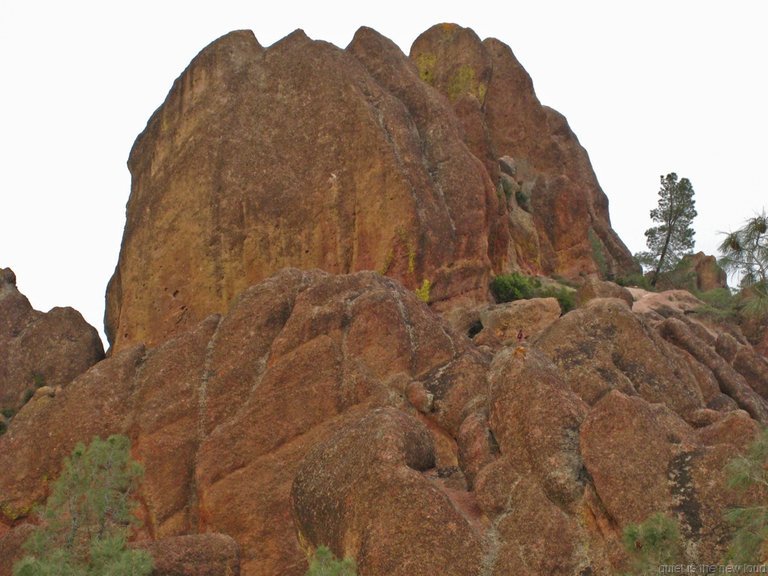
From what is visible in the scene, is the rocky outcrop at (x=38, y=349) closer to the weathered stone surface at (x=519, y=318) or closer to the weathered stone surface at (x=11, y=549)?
the weathered stone surface at (x=11, y=549)

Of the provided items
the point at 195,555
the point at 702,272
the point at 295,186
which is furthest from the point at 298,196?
the point at 702,272

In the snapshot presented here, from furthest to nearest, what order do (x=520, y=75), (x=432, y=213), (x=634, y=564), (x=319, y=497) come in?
(x=520, y=75) → (x=432, y=213) → (x=319, y=497) → (x=634, y=564)

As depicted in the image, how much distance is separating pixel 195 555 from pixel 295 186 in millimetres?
28743

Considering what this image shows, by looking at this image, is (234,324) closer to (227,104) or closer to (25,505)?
(25,505)

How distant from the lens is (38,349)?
158 ft

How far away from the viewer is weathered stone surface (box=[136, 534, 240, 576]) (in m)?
23.4

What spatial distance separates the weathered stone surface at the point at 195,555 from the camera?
23359 mm

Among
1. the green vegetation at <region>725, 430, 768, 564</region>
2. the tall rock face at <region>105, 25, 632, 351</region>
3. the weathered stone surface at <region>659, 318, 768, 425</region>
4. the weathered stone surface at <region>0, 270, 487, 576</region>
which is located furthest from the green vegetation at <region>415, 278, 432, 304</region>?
the green vegetation at <region>725, 430, 768, 564</region>

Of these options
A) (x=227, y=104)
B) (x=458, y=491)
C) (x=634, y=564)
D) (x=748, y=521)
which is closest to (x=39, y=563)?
(x=458, y=491)

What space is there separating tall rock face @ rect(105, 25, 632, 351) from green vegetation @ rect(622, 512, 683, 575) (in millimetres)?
29549

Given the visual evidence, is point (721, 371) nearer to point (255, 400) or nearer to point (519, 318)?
point (519, 318)

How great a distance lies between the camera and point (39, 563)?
1998 cm

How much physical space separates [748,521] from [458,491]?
6918 mm

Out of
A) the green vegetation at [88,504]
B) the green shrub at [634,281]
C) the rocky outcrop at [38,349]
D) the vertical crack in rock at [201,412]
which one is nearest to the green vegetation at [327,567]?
the green vegetation at [88,504]
